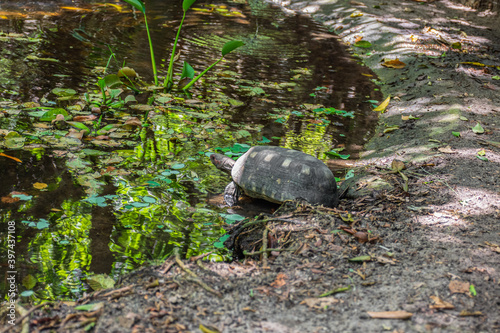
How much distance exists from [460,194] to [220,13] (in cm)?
895

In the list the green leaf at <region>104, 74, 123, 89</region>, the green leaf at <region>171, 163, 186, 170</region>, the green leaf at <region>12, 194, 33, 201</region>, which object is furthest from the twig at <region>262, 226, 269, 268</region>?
the green leaf at <region>104, 74, 123, 89</region>

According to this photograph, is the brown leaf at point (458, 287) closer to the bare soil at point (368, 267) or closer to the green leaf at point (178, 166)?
the bare soil at point (368, 267)

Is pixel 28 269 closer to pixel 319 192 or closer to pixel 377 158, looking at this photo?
pixel 319 192

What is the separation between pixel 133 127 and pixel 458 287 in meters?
3.74

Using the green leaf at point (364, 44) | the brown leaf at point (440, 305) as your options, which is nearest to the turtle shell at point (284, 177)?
the brown leaf at point (440, 305)

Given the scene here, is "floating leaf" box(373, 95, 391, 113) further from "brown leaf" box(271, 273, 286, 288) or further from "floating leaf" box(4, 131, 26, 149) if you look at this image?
"floating leaf" box(4, 131, 26, 149)

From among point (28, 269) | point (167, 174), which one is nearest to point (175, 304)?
point (28, 269)

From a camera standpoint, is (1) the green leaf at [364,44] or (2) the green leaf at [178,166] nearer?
(2) the green leaf at [178,166]

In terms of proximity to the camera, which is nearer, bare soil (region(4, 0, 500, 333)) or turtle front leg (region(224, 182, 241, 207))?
bare soil (region(4, 0, 500, 333))

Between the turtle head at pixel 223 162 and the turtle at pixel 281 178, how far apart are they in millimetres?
118

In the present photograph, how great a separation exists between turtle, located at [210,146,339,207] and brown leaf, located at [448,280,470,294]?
1.22m

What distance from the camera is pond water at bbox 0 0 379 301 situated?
10.0 ft

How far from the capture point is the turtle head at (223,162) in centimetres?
400

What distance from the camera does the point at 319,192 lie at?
3367mm
